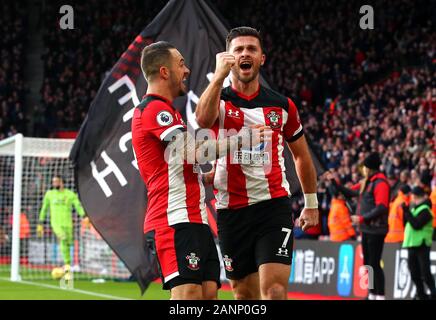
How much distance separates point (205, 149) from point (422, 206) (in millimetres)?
8038

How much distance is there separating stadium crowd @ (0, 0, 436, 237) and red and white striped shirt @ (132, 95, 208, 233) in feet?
34.2

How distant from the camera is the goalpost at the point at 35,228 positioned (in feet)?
58.0

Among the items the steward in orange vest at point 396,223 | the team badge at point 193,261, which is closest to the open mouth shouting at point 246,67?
the team badge at point 193,261

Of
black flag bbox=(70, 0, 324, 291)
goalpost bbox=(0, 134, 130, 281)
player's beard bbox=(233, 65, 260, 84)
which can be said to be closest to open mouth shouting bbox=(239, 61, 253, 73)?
player's beard bbox=(233, 65, 260, 84)

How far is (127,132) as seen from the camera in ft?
33.2

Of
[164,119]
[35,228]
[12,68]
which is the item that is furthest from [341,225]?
[12,68]

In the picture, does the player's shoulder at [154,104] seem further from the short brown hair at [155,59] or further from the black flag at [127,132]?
the black flag at [127,132]

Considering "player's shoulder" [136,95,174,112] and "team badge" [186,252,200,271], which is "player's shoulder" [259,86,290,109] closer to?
"player's shoulder" [136,95,174,112]

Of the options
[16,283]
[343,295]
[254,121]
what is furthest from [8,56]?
[254,121]

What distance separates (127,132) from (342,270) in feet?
19.6

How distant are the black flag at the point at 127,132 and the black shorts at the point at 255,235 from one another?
285cm

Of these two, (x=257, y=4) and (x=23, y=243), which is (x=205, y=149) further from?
(x=257, y=4)

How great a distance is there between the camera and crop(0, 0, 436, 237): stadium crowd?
20.9 meters
